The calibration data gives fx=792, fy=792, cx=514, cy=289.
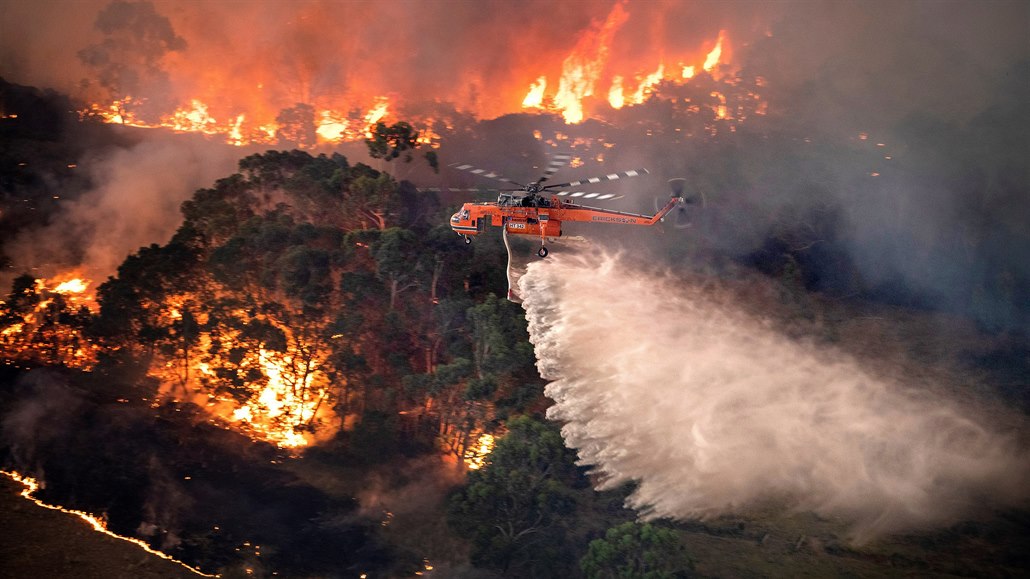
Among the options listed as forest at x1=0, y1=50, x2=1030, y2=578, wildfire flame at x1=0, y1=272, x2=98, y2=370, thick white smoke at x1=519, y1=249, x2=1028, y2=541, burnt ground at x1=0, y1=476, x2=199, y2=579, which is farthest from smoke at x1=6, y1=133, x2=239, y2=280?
thick white smoke at x1=519, y1=249, x2=1028, y2=541

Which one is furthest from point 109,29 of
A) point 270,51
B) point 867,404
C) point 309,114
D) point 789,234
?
point 867,404

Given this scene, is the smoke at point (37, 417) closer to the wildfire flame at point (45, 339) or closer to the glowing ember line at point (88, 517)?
the glowing ember line at point (88, 517)

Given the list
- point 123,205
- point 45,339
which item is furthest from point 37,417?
point 123,205

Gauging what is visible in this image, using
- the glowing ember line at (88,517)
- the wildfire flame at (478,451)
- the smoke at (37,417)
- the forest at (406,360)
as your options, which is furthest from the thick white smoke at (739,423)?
the smoke at (37,417)

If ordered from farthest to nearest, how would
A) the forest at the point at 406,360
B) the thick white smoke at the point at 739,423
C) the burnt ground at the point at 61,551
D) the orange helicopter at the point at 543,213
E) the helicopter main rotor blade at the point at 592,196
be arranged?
the helicopter main rotor blade at the point at 592,196 → the orange helicopter at the point at 543,213 → the forest at the point at 406,360 → the burnt ground at the point at 61,551 → the thick white smoke at the point at 739,423

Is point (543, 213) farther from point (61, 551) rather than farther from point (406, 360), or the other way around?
point (61, 551)

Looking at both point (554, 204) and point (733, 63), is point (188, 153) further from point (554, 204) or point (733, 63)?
point (733, 63)

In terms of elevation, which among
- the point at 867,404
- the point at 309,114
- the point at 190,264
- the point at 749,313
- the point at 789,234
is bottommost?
the point at 867,404

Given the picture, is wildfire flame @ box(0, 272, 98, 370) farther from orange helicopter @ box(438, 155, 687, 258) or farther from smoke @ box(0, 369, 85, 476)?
orange helicopter @ box(438, 155, 687, 258)
